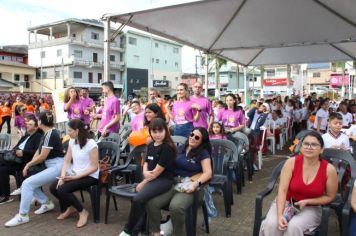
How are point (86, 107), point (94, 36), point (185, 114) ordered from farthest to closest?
point (94, 36) → point (86, 107) → point (185, 114)

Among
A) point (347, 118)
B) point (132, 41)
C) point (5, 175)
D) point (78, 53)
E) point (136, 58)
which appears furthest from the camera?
point (136, 58)

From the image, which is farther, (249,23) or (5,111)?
(5,111)

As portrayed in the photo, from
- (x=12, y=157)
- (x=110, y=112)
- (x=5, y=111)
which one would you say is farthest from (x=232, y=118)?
(x=5, y=111)

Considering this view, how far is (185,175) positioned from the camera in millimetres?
3934

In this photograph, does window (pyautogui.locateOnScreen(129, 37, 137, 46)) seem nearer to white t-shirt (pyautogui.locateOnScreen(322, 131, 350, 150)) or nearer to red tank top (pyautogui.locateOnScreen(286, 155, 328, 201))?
white t-shirt (pyautogui.locateOnScreen(322, 131, 350, 150))

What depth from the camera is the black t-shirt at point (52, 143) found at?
A: 480cm

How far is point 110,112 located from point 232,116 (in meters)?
2.27

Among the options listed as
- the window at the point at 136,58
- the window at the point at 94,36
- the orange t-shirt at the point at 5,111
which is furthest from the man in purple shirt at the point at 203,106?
the window at the point at 136,58

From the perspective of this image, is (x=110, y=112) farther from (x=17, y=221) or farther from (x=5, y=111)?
(x=5, y=111)

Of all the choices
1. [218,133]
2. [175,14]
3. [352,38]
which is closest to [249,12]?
[175,14]

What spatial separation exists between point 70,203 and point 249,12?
19.6ft

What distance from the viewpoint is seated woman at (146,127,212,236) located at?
3.44 metres

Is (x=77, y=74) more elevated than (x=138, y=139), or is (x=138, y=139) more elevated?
(x=77, y=74)

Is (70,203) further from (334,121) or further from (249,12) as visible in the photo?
(249,12)
